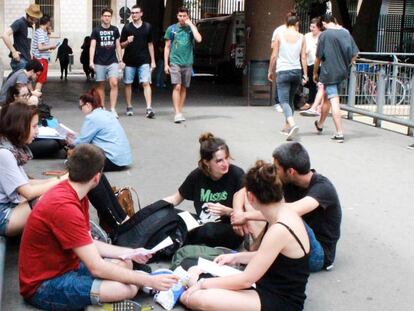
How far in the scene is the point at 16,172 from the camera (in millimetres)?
5719

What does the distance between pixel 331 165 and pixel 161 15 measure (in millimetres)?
16713

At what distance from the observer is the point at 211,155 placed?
609cm

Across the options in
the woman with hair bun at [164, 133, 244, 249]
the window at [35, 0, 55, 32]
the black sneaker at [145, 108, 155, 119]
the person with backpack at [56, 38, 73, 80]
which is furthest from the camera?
the window at [35, 0, 55, 32]

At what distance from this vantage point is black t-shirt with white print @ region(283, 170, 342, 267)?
5.69 metres

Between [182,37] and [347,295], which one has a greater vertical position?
[182,37]

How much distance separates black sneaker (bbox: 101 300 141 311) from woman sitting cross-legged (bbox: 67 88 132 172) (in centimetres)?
409

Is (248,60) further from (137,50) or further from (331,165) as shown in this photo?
(331,165)

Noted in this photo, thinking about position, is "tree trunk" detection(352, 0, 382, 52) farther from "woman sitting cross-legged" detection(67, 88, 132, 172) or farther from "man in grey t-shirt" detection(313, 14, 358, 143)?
"woman sitting cross-legged" detection(67, 88, 132, 172)

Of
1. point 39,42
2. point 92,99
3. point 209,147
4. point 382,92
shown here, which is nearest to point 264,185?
point 209,147

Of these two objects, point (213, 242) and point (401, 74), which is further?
point (401, 74)

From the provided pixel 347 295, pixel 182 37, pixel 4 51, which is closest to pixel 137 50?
pixel 182 37

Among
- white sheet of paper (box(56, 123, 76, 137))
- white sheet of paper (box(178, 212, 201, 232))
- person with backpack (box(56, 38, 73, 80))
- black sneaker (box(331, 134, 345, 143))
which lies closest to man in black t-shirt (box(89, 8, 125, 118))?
white sheet of paper (box(56, 123, 76, 137))

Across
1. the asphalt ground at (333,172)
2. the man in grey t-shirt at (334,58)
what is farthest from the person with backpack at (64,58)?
the man in grey t-shirt at (334,58)

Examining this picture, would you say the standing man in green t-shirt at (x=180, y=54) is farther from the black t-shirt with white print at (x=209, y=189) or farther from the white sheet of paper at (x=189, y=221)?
the white sheet of paper at (x=189, y=221)
